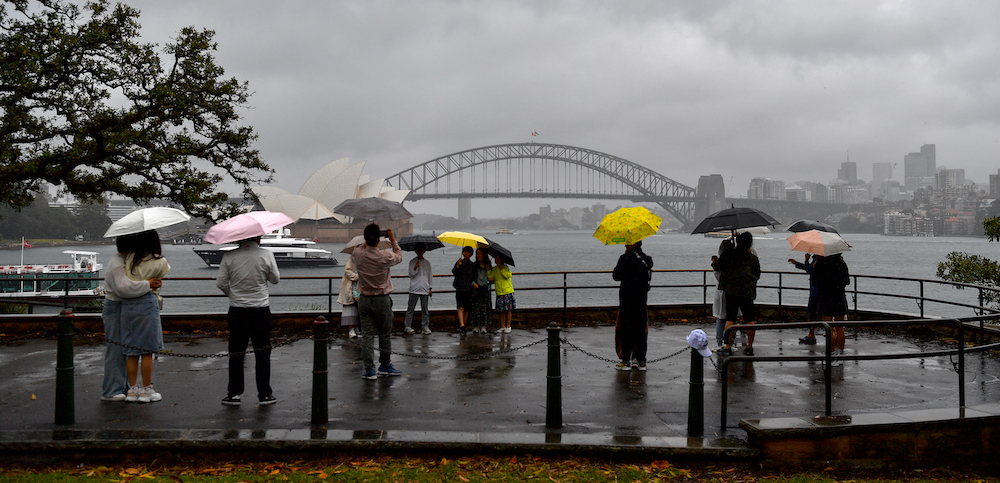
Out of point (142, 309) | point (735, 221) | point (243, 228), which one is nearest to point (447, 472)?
point (243, 228)

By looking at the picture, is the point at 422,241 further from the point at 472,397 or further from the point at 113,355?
the point at 113,355

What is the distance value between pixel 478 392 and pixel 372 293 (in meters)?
1.45

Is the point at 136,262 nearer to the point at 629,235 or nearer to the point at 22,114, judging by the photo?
the point at 629,235

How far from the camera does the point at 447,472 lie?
4445 mm

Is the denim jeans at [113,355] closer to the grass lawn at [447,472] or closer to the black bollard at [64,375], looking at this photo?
the black bollard at [64,375]

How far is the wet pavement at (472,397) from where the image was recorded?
495 cm

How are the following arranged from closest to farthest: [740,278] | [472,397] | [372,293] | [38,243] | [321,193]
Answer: [472,397] → [372,293] → [740,278] → [321,193] → [38,243]

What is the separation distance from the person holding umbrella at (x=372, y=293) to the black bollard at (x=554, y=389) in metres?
2.14

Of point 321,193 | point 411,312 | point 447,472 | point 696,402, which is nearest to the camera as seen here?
Result: point 447,472

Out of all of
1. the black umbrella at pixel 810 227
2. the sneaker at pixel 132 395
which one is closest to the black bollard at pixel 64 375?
the sneaker at pixel 132 395

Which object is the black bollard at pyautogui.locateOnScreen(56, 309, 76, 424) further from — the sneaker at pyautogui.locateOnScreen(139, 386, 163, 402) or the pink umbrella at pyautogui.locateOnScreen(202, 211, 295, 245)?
the pink umbrella at pyautogui.locateOnScreen(202, 211, 295, 245)

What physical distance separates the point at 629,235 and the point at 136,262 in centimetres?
464

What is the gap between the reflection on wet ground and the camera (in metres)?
5.27

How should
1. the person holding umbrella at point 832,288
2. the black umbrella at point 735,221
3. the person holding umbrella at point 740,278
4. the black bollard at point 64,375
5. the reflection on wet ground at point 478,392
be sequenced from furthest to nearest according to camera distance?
the black umbrella at point 735,221 < the person holding umbrella at point 832,288 < the person holding umbrella at point 740,278 < the reflection on wet ground at point 478,392 < the black bollard at point 64,375
